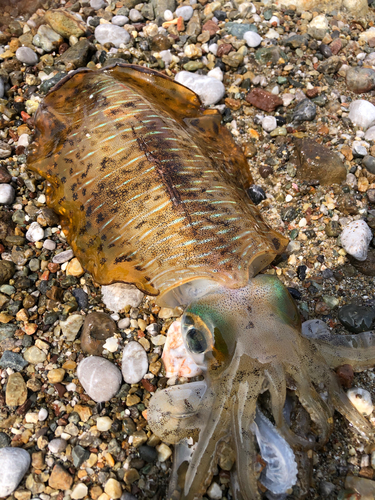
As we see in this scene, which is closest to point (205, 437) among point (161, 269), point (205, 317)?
point (205, 317)

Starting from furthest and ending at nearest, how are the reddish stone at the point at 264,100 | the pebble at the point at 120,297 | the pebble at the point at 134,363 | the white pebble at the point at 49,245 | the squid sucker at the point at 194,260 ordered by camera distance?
the reddish stone at the point at 264,100
the white pebble at the point at 49,245
the pebble at the point at 120,297
the pebble at the point at 134,363
the squid sucker at the point at 194,260

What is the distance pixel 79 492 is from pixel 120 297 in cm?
150

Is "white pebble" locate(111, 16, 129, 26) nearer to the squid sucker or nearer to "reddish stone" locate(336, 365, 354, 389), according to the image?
the squid sucker

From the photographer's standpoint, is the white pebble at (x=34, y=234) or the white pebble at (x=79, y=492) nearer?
the white pebble at (x=79, y=492)

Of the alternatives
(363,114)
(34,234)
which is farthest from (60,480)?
(363,114)

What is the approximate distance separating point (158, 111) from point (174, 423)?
2786mm

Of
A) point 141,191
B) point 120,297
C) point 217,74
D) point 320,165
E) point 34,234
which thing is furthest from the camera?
point 217,74

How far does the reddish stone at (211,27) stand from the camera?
5.38 meters

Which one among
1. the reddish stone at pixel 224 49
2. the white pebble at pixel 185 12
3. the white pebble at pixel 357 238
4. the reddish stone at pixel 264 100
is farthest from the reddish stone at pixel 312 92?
the white pebble at pixel 185 12

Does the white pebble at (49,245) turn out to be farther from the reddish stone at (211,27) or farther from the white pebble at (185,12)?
the white pebble at (185,12)

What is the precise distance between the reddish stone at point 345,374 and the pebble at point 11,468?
2.39m

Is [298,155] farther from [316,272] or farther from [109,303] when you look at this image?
[109,303]

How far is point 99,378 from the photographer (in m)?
3.18

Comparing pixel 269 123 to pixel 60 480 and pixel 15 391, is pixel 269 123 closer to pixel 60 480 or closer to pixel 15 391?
pixel 15 391
